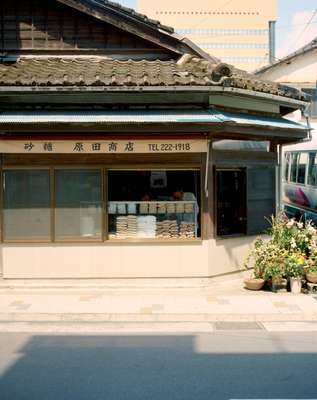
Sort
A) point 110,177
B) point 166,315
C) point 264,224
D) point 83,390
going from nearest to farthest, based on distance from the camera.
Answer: point 83,390, point 166,315, point 110,177, point 264,224

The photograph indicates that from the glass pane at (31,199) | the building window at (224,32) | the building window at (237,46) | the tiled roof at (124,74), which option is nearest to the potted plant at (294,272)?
the tiled roof at (124,74)

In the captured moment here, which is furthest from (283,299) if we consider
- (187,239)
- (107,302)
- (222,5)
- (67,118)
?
(222,5)

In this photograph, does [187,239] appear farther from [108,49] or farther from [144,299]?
[108,49]

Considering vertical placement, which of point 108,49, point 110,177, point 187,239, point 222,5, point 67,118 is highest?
point 222,5

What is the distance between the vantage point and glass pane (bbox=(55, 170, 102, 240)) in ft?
37.8

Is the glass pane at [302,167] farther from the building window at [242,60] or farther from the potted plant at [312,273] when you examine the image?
the building window at [242,60]

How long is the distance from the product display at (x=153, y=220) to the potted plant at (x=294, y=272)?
1.93 metres

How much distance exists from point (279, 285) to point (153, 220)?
282 centimetres

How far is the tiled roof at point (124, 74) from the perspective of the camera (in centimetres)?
1042

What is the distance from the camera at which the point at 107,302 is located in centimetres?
1045

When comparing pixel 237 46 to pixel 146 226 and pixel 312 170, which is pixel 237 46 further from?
pixel 146 226

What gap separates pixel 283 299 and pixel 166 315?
242cm

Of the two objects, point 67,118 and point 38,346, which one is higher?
point 67,118

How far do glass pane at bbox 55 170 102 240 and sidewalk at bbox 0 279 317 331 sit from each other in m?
1.17
